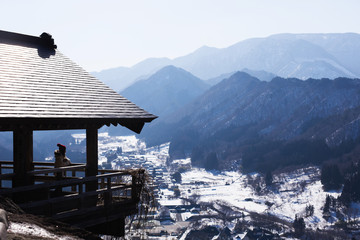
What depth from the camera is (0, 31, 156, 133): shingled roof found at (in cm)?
1205

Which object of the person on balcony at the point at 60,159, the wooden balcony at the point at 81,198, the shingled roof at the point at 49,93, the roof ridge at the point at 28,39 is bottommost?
the wooden balcony at the point at 81,198

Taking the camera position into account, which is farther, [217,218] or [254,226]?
[217,218]

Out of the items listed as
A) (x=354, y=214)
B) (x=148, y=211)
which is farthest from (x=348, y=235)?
(x=148, y=211)

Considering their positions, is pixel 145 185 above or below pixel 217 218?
above

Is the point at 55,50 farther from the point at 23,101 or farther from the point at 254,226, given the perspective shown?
the point at 254,226

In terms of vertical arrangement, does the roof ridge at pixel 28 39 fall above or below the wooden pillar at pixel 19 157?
above

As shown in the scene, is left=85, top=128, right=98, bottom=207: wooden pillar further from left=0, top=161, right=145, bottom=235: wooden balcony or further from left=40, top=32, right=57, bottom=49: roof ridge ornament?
left=40, top=32, right=57, bottom=49: roof ridge ornament

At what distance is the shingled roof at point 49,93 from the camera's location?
12047 millimetres

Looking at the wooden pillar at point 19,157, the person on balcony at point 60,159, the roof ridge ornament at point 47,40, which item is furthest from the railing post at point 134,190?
the roof ridge ornament at point 47,40

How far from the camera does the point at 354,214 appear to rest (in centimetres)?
19975

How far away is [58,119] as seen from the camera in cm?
1226

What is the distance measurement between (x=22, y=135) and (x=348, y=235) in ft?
582

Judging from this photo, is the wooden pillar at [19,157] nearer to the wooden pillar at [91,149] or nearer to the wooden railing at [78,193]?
the wooden railing at [78,193]

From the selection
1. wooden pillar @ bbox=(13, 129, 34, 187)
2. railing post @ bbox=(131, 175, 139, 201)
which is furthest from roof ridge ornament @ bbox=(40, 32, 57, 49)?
railing post @ bbox=(131, 175, 139, 201)
